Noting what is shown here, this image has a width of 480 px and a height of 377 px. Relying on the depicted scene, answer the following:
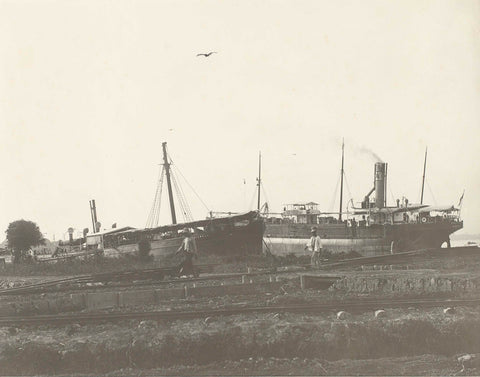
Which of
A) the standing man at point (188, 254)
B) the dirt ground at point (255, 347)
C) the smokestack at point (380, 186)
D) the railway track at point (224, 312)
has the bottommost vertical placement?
the dirt ground at point (255, 347)

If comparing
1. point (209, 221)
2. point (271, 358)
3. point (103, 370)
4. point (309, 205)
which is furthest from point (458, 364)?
point (309, 205)

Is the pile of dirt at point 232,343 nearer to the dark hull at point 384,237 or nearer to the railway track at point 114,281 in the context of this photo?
the railway track at point 114,281

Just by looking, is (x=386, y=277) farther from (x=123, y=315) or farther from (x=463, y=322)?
(x=123, y=315)

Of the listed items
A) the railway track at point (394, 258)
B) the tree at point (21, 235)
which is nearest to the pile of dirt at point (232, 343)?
the railway track at point (394, 258)

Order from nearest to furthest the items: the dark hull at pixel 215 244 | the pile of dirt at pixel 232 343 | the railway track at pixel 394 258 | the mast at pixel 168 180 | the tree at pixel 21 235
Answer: the pile of dirt at pixel 232 343, the railway track at pixel 394 258, the dark hull at pixel 215 244, the mast at pixel 168 180, the tree at pixel 21 235

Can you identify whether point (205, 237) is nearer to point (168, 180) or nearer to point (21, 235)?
point (168, 180)

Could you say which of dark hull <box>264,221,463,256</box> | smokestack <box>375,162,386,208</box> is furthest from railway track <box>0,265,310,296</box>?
smokestack <box>375,162,386,208</box>

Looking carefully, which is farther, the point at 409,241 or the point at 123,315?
the point at 409,241

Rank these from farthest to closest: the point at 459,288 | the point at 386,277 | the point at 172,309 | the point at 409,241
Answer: the point at 409,241 → the point at 386,277 → the point at 459,288 → the point at 172,309
